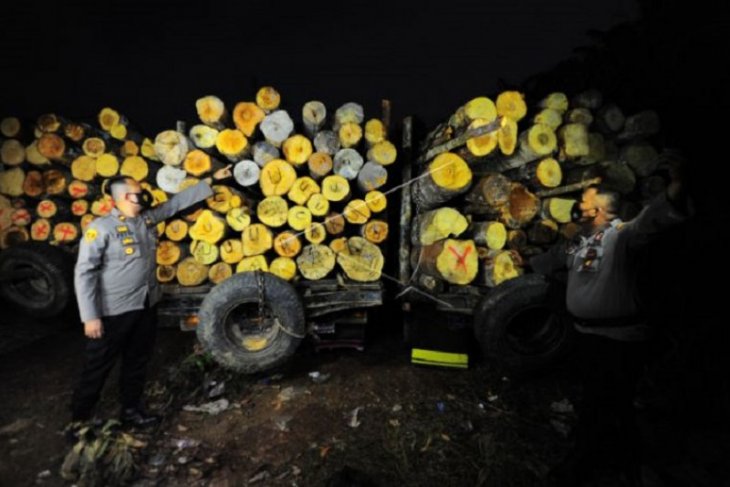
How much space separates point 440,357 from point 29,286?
560cm

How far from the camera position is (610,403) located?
103 inches

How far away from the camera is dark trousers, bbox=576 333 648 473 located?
2588 mm

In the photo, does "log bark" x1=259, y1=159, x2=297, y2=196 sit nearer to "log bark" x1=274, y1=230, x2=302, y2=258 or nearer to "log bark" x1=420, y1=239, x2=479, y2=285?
"log bark" x1=274, y1=230, x2=302, y2=258

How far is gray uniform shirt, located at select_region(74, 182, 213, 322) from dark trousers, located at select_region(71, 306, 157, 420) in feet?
0.44

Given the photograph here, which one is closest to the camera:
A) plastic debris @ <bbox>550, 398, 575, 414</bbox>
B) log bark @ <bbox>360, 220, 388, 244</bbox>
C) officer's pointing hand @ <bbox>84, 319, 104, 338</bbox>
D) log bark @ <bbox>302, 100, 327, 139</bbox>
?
officer's pointing hand @ <bbox>84, 319, 104, 338</bbox>

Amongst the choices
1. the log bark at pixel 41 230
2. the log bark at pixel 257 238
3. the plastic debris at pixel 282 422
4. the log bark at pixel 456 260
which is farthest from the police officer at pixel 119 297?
the log bark at pixel 456 260

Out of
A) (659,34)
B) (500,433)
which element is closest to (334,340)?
(500,433)

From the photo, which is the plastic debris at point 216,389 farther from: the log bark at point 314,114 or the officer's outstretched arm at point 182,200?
the log bark at point 314,114

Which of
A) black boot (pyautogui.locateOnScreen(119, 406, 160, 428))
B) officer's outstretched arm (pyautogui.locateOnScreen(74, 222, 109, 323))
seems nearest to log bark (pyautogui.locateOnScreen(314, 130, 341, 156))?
officer's outstretched arm (pyautogui.locateOnScreen(74, 222, 109, 323))

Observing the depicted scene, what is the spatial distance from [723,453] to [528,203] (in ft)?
9.19

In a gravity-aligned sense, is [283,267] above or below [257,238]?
below

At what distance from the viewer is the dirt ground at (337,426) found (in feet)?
9.64

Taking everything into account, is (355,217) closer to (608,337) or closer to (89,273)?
(89,273)

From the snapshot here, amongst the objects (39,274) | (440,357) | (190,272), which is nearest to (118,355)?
(190,272)
